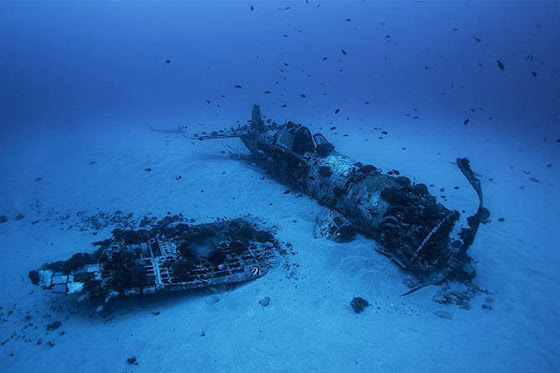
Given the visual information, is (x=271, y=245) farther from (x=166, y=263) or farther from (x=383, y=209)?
(x=383, y=209)

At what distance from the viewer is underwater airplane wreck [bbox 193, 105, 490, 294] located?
6.10 m

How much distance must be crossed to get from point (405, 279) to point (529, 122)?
114 ft

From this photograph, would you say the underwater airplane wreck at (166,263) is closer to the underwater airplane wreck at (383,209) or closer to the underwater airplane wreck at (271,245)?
the underwater airplane wreck at (271,245)

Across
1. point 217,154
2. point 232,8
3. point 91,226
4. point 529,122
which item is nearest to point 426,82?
point 529,122

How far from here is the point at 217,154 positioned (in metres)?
15.2

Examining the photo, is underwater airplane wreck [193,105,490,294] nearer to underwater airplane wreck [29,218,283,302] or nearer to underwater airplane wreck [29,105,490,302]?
underwater airplane wreck [29,105,490,302]

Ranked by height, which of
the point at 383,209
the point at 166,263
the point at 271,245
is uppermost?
the point at 383,209

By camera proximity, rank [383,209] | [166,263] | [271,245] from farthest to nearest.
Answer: [271,245]
[383,209]
[166,263]

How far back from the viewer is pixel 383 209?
683 cm

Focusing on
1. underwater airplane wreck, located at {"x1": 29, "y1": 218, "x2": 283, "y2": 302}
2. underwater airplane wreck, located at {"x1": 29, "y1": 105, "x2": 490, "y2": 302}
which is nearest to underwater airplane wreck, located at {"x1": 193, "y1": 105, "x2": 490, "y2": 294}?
underwater airplane wreck, located at {"x1": 29, "y1": 105, "x2": 490, "y2": 302}

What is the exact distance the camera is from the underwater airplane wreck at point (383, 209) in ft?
20.0

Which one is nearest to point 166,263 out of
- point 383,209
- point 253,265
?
point 253,265

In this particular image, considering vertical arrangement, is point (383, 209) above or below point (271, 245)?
above

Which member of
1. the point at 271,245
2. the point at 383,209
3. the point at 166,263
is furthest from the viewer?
the point at 271,245
